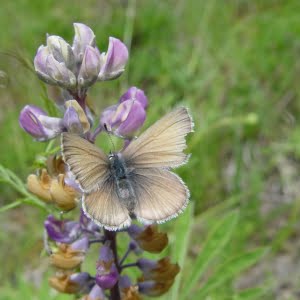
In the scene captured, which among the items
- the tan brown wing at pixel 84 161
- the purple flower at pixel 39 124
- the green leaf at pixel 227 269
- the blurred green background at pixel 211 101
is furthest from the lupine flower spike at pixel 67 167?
the blurred green background at pixel 211 101

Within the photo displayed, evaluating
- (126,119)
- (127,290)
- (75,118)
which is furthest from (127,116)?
(127,290)

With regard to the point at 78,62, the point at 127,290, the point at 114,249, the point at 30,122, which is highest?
the point at 78,62

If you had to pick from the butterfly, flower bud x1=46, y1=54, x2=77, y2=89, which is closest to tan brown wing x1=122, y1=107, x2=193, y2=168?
the butterfly

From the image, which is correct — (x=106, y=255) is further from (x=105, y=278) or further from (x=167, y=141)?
(x=167, y=141)

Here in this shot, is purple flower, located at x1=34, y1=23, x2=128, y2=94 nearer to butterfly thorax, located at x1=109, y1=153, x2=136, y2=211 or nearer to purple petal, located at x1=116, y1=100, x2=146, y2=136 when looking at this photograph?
purple petal, located at x1=116, y1=100, x2=146, y2=136

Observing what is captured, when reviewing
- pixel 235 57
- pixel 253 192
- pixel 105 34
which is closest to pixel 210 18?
pixel 235 57

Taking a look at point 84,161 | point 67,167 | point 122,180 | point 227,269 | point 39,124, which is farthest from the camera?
point 227,269
